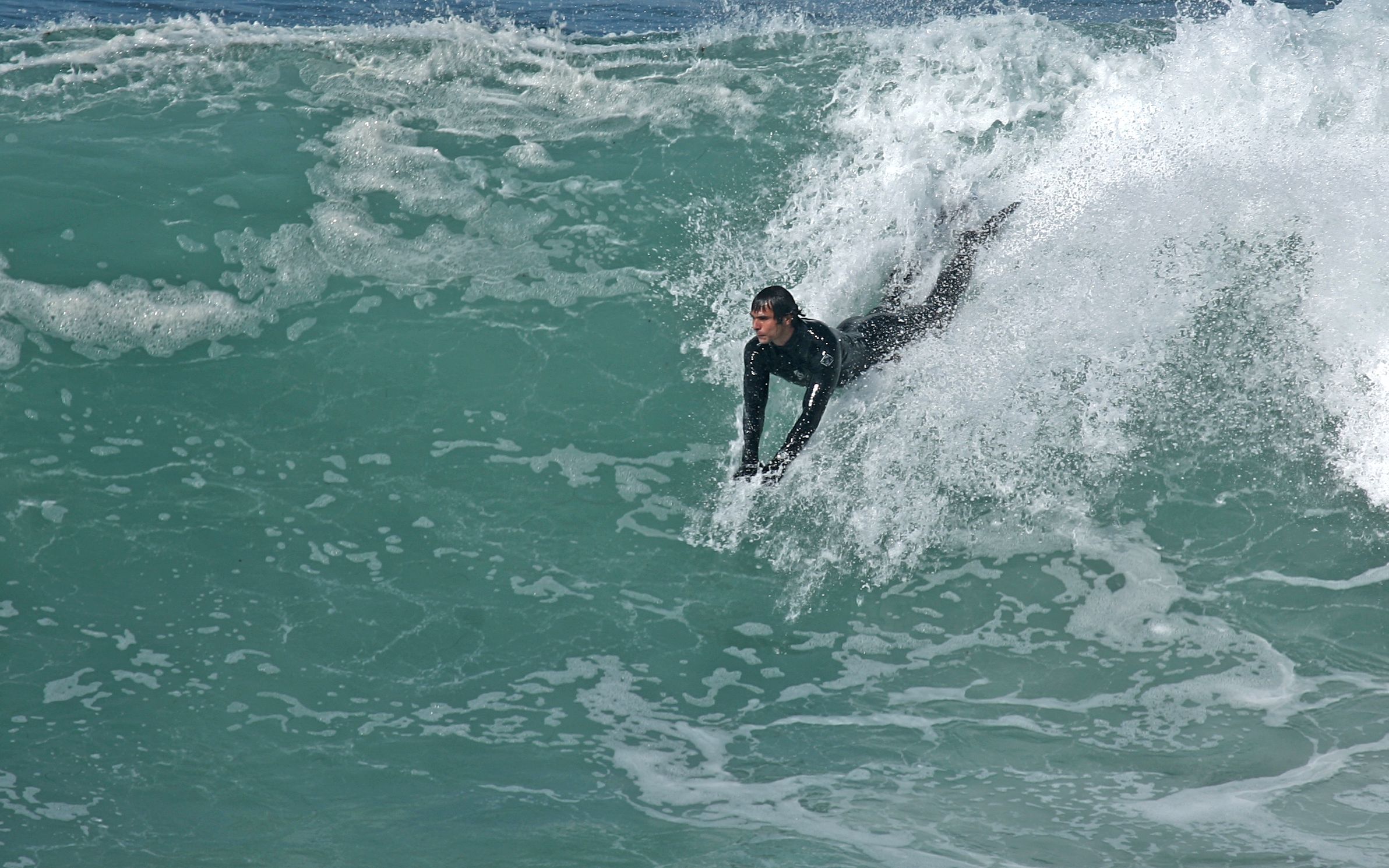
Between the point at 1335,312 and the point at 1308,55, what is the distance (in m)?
2.64

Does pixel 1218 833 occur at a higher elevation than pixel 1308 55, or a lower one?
lower

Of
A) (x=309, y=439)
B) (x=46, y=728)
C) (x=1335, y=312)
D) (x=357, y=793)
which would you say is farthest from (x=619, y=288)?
(x=1335, y=312)

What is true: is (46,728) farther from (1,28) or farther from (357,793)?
(1,28)

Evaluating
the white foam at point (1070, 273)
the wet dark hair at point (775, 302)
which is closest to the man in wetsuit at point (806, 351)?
the wet dark hair at point (775, 302)

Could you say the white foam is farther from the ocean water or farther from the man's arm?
the man's arm

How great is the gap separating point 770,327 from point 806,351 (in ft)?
1.08

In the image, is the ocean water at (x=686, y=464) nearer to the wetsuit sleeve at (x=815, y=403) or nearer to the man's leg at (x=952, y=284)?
the man's leg at (x=952, y=284)

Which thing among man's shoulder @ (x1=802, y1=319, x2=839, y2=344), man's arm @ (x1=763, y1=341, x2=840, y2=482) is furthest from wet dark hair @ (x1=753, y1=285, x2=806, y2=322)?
man's arm @ (x1=763, y1=341, x2=840, y2=482)

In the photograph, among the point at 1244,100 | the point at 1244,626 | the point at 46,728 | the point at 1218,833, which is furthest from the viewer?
the point at 1244,100

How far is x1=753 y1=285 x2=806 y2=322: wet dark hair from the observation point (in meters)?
5.89

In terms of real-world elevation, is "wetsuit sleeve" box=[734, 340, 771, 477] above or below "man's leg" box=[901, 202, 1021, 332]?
below

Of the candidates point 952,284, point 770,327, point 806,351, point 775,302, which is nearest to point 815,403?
point 806,351

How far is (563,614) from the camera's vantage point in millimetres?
6293

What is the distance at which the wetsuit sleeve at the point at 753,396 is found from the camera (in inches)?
244
